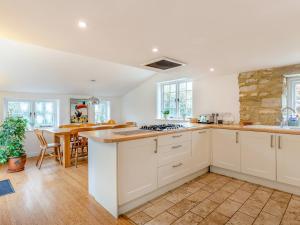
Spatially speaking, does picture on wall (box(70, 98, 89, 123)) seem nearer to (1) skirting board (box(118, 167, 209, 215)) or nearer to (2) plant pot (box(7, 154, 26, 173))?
(2) plant pot (box(7, 154, 26, 173))

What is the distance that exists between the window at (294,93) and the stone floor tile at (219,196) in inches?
78.9

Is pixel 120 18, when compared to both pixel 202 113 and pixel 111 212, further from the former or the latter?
pixel 202 113

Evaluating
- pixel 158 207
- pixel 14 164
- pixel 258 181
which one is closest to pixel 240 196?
pixel 258 181

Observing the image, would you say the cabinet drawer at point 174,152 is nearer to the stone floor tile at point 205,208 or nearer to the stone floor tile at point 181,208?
the stone floor tile at point 181,208

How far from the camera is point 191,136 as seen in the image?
2.88 metres

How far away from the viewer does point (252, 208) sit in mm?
2084

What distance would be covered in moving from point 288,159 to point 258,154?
369 millimetres

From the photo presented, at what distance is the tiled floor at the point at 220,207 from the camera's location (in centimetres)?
187

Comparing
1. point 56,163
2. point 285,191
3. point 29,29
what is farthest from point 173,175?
point 56,163

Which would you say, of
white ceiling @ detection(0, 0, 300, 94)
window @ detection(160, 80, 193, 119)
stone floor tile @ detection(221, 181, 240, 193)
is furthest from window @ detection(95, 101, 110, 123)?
stone floor tile @ detection(221, 181, 240, 193)

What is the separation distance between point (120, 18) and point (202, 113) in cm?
305

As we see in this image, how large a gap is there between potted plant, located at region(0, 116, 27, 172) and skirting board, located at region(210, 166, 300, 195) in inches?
151

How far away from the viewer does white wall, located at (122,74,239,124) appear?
Result: 3.65m

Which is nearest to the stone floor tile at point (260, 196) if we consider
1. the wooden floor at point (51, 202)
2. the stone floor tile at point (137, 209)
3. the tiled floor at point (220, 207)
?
the tiled floor at point (220, 207)
